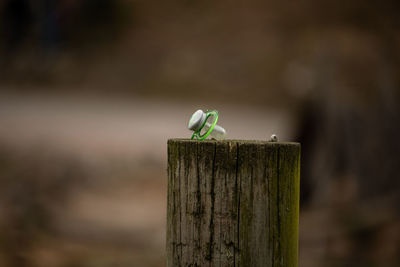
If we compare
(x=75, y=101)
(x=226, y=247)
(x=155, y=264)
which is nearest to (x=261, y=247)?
(x=226, y=247)

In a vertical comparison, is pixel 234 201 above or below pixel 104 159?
above

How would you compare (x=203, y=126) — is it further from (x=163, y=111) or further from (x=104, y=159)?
(x=163, y=111)

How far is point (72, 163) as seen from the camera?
29.3 ft

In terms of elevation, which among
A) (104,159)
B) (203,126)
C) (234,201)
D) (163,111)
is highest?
(163,111)

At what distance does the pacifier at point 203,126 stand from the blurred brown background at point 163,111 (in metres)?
3.77

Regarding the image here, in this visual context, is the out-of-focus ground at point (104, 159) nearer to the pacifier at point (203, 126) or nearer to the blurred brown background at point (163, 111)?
the blurred brown background at point (163, 111)

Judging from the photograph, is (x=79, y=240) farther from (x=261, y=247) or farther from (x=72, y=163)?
(x=261, y=247)

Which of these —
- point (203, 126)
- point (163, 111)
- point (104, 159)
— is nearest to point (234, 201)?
point (203, 126)

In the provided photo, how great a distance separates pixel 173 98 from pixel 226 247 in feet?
42.3

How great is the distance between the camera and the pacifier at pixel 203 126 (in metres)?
2.08

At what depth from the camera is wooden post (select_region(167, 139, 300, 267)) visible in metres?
1.78

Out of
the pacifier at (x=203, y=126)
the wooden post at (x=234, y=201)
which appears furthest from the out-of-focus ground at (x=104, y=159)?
the wooden post at (x=234, y=201)

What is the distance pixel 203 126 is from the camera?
6.95ft

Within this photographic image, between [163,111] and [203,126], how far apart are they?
11.0 metres
